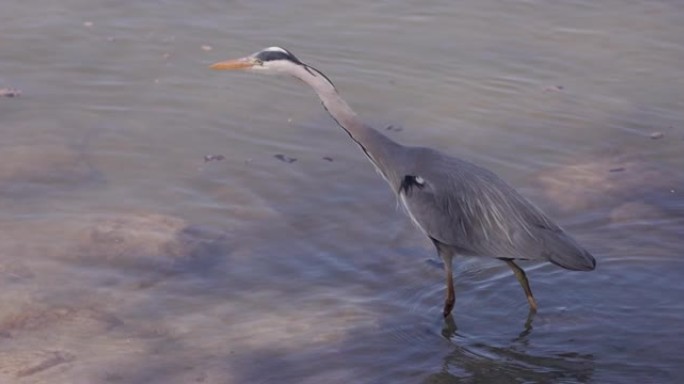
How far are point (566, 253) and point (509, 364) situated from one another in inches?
27.6

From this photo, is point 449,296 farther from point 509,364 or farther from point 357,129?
point 357,129

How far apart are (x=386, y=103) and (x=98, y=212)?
269 centimetres

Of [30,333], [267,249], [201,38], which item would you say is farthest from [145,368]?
[201,38]

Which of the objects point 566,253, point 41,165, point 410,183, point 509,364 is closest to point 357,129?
point 410,183

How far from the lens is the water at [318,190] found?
6203 mm

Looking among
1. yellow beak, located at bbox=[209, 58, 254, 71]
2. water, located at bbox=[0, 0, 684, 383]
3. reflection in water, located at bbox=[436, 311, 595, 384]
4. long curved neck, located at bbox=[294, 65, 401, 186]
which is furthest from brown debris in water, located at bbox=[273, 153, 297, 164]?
reflection in water, located at bbox=[436, 311, 595, 384]

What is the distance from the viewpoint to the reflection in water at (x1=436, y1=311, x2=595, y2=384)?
6027mm

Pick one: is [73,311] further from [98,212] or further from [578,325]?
[578,325]

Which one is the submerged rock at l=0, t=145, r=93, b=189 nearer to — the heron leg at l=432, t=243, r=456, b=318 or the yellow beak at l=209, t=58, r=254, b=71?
the yellow beak at l=209, t=58, r=254, b=71

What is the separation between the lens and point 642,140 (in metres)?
8.93

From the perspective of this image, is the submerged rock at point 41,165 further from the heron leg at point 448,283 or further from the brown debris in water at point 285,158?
the heron leg at point 448,283

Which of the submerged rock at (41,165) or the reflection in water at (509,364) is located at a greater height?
the submerged rock at (41,165)

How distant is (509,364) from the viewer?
6145 millimetres

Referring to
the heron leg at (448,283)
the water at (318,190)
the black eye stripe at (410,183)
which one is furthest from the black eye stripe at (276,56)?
the heron leg at (448,283)
